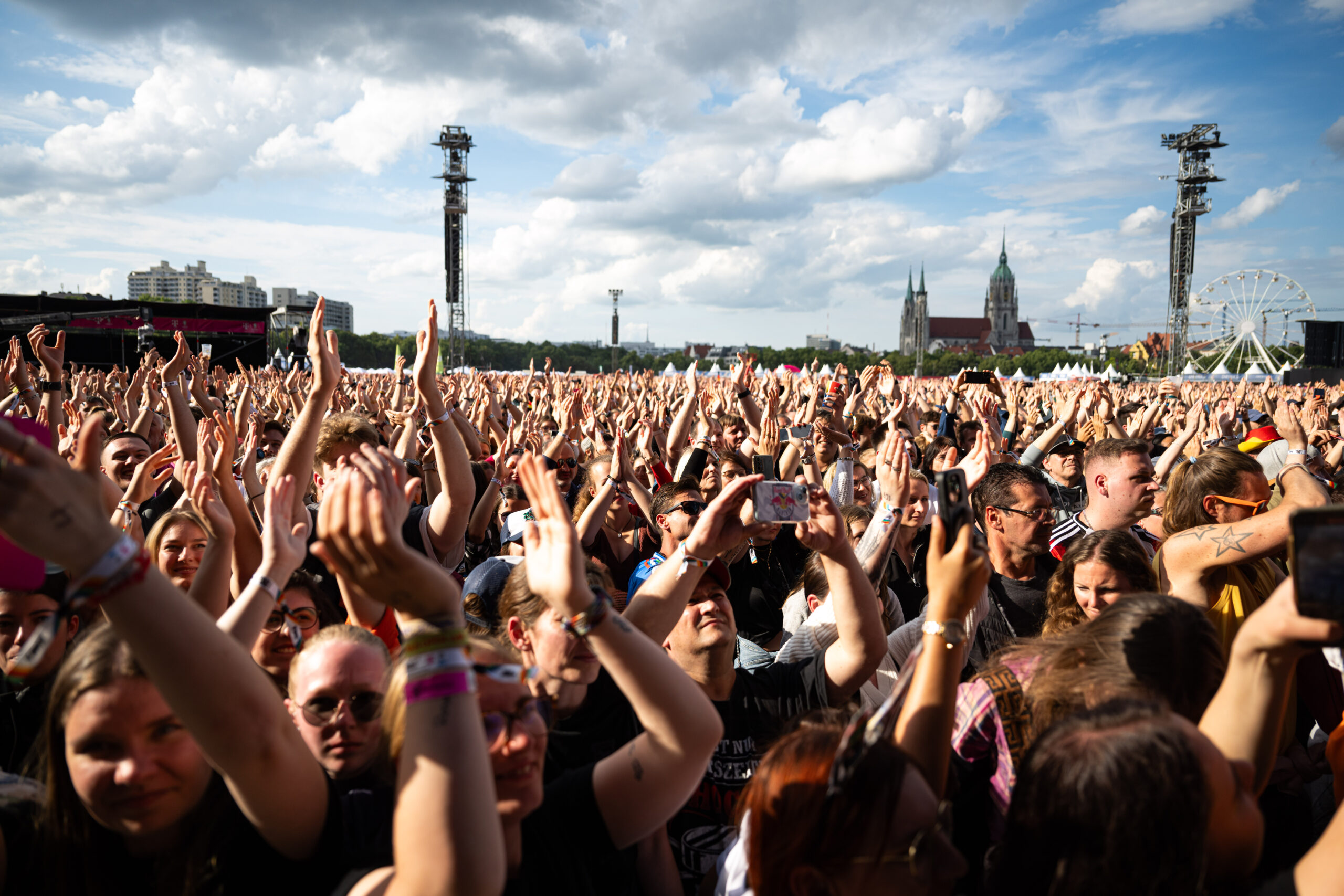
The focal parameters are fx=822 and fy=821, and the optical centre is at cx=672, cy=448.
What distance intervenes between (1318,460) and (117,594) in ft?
26.3

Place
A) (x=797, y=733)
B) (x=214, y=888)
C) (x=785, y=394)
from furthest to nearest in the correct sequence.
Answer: (x=785, y=394) → (x=797, y=733) → (x=214, y=888)

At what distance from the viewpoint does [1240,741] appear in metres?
1.64

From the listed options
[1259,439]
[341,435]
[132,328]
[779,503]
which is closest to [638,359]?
[132,328]

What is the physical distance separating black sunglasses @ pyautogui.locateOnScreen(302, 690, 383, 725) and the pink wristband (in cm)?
87

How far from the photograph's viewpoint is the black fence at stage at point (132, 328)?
2780cm

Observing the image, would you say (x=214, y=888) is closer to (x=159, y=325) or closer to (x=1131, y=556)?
(x=1131, y=556)

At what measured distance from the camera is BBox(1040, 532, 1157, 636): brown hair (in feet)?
9.34

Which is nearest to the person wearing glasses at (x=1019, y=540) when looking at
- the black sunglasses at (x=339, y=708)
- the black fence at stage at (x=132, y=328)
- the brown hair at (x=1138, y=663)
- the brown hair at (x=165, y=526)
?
the brown hair at (x=1138, y=663)

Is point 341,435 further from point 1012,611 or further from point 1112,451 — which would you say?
point 1112,451

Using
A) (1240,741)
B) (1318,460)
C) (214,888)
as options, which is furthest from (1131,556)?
(1318,460)

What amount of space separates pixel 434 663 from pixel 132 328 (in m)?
33.3

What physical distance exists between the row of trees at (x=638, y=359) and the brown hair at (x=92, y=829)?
269 ft

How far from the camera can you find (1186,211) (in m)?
66.2

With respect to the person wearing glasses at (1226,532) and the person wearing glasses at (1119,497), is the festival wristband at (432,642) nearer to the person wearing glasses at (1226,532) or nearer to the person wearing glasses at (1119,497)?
the person wearing glasses at (1226,532)
